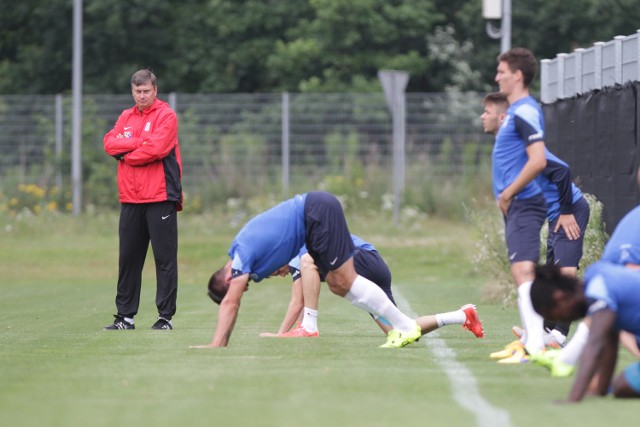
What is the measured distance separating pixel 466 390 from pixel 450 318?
302cm

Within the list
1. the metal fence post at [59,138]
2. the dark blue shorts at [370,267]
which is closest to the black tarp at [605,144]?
the dark blue shorts at [370,267]

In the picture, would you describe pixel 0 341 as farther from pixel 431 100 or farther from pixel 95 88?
pixel 95 88

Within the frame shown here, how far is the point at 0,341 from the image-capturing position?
1117 centimetres

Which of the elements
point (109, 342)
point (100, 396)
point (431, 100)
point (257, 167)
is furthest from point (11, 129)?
point (100, 396)

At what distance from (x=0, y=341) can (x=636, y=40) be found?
6.41 meters

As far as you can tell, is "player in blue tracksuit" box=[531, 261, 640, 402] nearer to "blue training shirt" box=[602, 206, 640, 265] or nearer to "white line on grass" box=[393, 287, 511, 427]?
"blue training shirt" box=[602, 206, 640, 265]

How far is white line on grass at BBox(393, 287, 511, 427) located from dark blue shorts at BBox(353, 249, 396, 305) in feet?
2.04

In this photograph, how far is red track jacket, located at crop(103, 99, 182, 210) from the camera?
40.9 feet

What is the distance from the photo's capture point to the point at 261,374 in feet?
27.7

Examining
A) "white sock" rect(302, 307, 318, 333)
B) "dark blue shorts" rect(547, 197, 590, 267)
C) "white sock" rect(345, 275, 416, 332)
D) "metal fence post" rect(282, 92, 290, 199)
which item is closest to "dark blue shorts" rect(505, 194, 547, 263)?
"dark blue shorts" rect(547, 197, 590, 267)

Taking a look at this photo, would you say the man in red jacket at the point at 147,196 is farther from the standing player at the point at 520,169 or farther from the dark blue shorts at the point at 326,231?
the standing player at the point at 520,169

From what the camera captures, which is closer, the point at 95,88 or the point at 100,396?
the point at 100,396

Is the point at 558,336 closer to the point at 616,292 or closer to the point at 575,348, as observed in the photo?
the point at 575,348

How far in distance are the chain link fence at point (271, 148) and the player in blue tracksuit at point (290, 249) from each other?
1839cm
